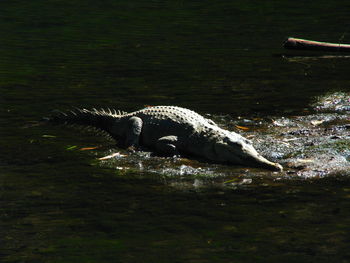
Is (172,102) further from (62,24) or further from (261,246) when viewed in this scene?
(62,24)

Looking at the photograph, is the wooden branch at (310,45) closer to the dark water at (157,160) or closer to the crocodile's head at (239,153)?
the dark water at (157,160)

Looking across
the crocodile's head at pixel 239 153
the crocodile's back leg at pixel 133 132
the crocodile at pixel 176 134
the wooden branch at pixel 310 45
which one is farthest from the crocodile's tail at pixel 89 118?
the wooden branch at pixel 310 45

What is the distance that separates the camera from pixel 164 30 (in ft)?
63.9

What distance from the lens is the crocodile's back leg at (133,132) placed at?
9.05 m

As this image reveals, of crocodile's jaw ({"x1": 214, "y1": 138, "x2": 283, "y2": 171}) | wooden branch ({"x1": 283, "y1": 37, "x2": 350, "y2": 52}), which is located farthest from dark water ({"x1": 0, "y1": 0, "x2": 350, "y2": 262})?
wooden branch ({"x1": 283, "y1": 37, "x2": 350, "y2": 52})

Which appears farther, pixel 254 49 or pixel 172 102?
pixel 254 49

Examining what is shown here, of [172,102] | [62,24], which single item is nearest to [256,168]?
[172,102]

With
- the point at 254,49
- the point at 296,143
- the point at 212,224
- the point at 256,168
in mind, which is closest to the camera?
the point at 212,224

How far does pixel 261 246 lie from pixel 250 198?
4.02ft

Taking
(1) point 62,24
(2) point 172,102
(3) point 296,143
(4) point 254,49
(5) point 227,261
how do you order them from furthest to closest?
(1) point 62,24, (4) point 254,49, (2) point 172,102, (3) point 296,143, (5) point 227,261

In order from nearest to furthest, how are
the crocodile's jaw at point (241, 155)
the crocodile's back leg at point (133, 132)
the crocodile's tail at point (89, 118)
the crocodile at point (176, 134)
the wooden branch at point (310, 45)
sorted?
1. the crocodile's jaw at point (241, 155)
2. the crocodile at point (176, 134)
3. the crocodile's back leg at point (133, 132)
4. the crocodile's tail at point (89, 118)
5. the wooden branch at point (310, 45)

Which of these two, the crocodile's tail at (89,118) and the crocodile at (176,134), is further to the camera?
the crocodile's tail at (89,118)

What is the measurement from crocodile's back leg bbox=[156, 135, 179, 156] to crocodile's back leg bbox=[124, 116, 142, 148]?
484 mm

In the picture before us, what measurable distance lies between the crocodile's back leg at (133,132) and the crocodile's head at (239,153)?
1.25m
